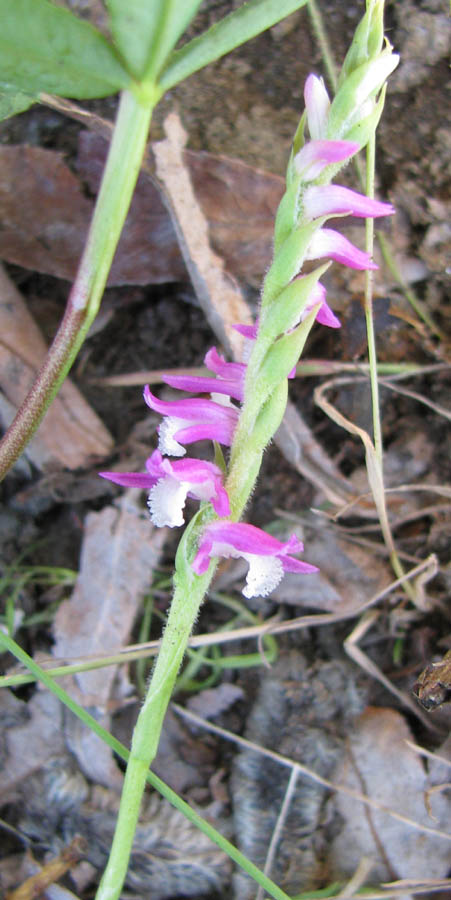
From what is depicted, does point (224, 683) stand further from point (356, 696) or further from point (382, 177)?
point (382, 177)

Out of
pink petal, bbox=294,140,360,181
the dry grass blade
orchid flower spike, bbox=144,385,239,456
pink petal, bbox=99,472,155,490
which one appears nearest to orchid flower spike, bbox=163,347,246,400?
orchid flower spike, bbox=144,385,239,456

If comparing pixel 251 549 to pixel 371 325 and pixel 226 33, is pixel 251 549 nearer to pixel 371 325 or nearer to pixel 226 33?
pixel 371 325

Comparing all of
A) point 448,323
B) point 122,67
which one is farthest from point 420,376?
point 122,67

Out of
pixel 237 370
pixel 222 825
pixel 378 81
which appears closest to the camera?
pixel 378 81

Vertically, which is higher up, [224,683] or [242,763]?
[224,683]

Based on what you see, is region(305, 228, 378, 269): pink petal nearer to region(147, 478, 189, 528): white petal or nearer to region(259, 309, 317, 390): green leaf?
region(259, 309, 317, 390): green leaf

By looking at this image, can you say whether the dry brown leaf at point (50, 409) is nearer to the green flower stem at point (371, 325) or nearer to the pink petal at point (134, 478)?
the pink petal at point (134, 478)
